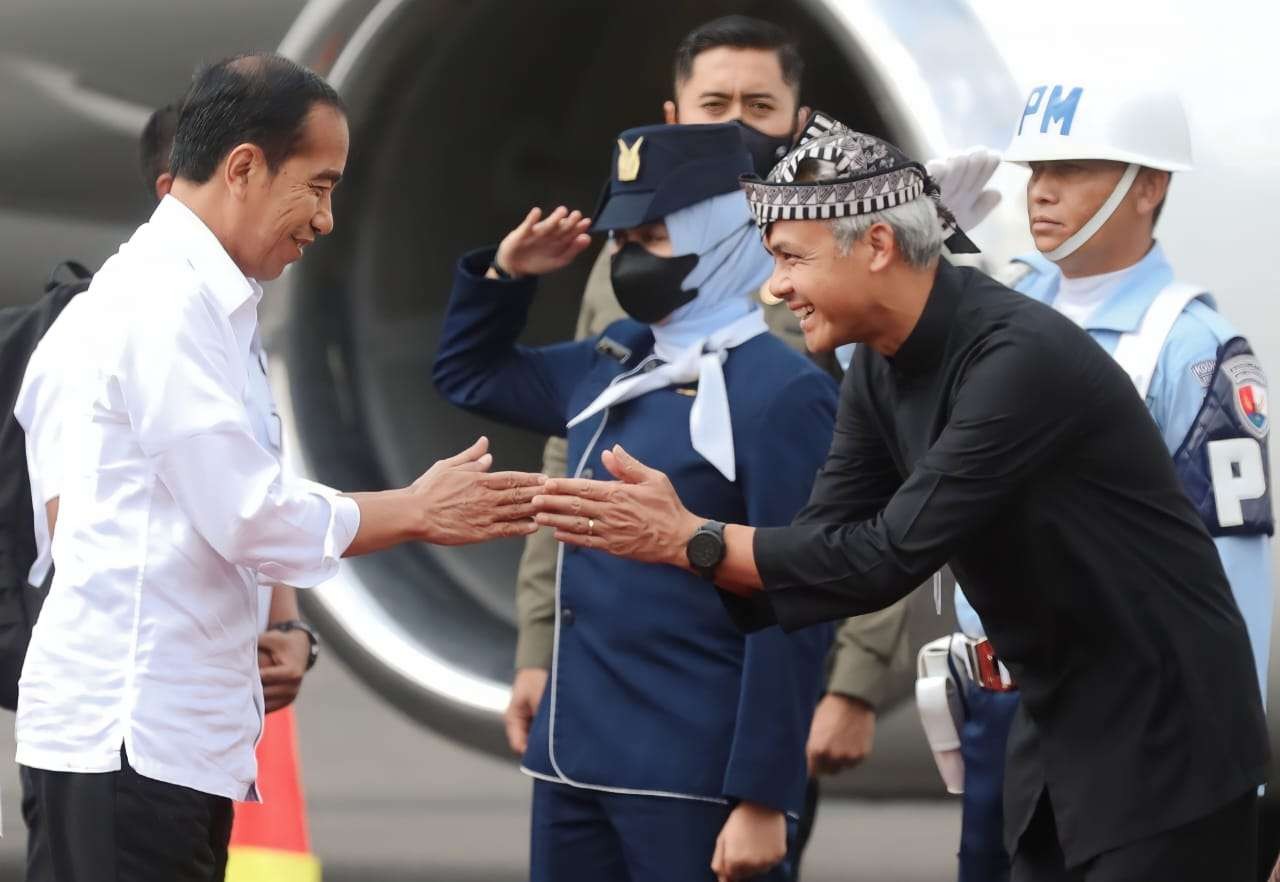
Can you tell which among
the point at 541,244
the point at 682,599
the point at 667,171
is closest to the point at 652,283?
the point at 667,171

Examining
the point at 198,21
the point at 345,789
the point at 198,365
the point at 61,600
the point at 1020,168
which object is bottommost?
the point at 345,789

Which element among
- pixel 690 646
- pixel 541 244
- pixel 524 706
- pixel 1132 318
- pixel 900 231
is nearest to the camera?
pixel 900 231

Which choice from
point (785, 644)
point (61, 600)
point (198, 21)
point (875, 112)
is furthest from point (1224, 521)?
point (198, 21)

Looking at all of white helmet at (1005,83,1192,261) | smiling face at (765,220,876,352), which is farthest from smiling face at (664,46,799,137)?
smiling face at (765,220,876,352)

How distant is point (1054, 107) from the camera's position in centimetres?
268

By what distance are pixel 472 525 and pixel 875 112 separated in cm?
122

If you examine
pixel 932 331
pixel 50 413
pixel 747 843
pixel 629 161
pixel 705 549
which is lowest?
pixel 747 843

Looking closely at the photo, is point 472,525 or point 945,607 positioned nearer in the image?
point 472,525

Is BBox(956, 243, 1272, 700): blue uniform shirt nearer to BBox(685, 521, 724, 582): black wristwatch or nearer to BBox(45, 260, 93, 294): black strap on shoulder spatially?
BBox(685, 521, 724, 582): black wristwatch

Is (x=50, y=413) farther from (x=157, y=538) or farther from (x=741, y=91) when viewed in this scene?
(x=741, y=91)

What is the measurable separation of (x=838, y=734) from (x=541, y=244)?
2.48ft

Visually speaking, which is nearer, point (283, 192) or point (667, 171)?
point (283, 192)

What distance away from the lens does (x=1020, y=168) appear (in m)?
3.03

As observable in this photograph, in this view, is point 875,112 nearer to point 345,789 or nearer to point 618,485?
point 618,485
